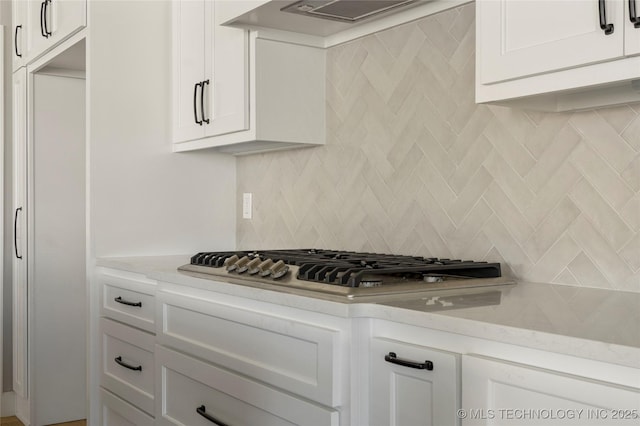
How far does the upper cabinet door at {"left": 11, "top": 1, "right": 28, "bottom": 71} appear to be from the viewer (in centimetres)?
382

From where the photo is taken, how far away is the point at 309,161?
2881 millimetres

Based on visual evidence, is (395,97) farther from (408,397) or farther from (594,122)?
(408,397)

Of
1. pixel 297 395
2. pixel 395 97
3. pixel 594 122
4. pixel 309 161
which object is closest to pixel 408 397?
pixel 297 395

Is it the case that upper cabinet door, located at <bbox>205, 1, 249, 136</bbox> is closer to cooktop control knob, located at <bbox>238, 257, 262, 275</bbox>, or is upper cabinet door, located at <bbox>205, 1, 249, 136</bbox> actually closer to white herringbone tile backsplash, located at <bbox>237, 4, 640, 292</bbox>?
white herringbone tile backsplash, located at <bbox>237, 4, 640, 292</bbox>

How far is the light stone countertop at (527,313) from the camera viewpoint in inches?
46.1

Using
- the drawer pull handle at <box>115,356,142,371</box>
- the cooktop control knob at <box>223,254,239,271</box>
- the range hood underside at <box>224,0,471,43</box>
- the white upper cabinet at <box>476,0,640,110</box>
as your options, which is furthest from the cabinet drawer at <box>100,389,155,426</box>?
the white upper cabinet at <box>476,0,640,110</box>

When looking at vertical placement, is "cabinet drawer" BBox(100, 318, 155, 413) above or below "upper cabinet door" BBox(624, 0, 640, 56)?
below

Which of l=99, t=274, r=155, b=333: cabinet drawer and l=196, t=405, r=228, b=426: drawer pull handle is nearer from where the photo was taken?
l=196, t=405, r=228, b=426: drawer pull handle

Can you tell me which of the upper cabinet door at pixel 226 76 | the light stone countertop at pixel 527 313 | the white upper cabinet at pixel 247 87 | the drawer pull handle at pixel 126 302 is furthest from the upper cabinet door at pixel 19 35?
the light stone countertop at pixel 527 313

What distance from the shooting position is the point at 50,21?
346 centimetres

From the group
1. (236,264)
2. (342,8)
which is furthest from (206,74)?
(236,264)

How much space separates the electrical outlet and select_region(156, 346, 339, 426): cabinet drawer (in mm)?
978

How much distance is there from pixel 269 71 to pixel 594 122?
4.16 ft

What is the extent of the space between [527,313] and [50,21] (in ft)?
9.53
